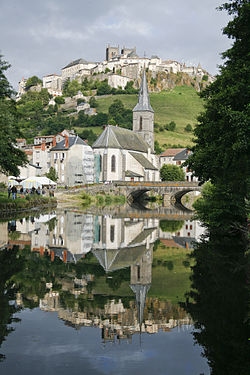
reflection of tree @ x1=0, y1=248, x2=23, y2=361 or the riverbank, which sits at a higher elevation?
the riverbank

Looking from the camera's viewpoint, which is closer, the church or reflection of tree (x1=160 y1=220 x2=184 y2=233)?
reflection of tree (x1=160 y1=220 x2=184 y2=233)

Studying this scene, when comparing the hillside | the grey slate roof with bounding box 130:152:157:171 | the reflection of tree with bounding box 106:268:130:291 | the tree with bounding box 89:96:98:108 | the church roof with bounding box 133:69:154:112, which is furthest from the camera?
the tree with bounding box 89:96:98:108

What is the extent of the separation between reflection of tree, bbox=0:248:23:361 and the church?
64.8 meters

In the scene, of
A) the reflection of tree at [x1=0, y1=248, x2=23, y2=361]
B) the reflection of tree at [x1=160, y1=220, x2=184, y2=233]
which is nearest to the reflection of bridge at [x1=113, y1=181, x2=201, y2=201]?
the reflection of tree at [x1=160, y1=220, x2=184, y2=233]

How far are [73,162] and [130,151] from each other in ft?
39.6

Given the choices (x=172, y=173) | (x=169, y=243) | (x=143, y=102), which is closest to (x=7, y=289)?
(x=169, y=243)

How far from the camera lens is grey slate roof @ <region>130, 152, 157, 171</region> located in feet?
281

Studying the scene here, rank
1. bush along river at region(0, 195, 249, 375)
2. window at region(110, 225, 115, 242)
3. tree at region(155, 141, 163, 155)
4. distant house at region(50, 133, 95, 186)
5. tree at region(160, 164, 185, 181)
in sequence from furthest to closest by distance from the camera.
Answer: tree at region(155, 141, 163, 155) < tree at region(160, 164, 185, 181) < distant house at region(50, 133, 95, 186) < window at region(110, 225, 115, 242) < bush along river at region(0, 195, 249, 375)

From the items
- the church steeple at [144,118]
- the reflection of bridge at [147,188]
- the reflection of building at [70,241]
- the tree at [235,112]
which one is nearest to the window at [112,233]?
the reflection of building at [70,241]

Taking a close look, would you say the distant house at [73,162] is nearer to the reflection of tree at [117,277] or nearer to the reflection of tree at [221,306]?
Answer: the reflection of tree at [221,306]

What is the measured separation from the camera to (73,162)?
79.2 meters

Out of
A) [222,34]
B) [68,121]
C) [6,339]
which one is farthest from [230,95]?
[68,121]

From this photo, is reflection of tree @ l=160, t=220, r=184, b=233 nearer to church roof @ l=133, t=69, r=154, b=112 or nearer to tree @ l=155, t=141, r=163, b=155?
church roof @ l=133, t=69, r=154, b=112

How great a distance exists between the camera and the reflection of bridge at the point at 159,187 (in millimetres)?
68562
